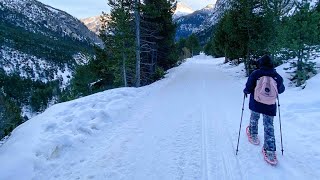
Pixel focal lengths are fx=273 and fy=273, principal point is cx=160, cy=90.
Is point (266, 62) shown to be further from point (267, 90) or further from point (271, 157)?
point (271, 157)

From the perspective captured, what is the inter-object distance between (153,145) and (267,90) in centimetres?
310

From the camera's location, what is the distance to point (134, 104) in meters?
12.2

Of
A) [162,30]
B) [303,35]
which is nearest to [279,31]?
[303,35]

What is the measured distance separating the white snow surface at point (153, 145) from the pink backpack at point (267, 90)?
130 centimetres

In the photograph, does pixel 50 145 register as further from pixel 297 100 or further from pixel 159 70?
pixel 159 70

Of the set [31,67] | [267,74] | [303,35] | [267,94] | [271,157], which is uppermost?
[303,35]

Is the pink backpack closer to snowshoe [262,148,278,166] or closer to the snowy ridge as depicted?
snowshoe [262,148,278,166]

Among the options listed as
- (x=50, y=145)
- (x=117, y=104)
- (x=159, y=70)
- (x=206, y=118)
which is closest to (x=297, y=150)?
(x=206, y=118)

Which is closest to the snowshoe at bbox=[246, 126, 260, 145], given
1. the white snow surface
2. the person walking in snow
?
the white snow surface

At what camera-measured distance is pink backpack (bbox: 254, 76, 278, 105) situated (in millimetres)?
6008

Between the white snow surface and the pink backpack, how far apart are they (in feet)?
4.26

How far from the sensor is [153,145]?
23.2ft

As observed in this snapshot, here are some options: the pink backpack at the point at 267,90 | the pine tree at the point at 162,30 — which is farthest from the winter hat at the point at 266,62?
the pine tree at the point at 162,30

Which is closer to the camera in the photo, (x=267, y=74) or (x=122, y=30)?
(x=267, y=74)
